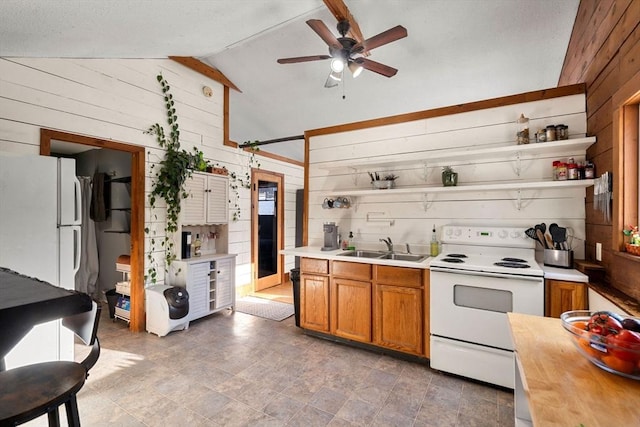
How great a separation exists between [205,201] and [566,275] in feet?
12.5

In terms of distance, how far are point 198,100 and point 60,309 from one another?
381 centimetres

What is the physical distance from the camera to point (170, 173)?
11.8ft

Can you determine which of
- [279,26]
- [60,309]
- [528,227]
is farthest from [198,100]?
[528,227]

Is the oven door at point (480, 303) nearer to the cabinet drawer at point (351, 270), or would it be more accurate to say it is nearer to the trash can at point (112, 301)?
the cabinet drawer at point (351, 270)

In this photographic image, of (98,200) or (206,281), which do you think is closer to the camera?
(206,281)

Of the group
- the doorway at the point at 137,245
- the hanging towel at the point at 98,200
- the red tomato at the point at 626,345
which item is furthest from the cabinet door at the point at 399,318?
the hanging towel at the point at 98,200

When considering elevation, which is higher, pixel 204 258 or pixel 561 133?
pixel 561 133

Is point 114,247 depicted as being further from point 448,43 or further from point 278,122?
point 448,43

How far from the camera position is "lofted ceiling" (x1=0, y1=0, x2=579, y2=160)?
2.00 meters

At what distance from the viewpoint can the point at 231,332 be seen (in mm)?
3434

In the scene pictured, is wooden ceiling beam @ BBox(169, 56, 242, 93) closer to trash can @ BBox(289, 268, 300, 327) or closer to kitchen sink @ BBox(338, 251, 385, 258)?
trash can @ BBox(289, 268, 300, 327)

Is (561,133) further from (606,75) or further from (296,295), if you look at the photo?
(296,295)

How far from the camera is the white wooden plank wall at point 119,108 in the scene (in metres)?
2.53

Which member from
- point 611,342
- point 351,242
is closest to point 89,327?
point 611,342
